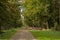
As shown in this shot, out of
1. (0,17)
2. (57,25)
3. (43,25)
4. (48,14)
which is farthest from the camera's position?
(43,25)

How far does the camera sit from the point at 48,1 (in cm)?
6144

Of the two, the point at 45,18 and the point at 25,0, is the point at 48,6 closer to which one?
the point at 45,18

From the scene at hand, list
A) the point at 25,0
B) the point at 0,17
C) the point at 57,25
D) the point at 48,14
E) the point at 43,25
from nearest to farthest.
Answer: the point at 0,17
the point at 57,25
the point at 48,14
the point at 25,0
the point at 43,25

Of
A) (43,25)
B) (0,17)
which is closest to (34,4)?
(43,25)

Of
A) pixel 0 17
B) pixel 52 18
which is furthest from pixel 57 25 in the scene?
pixel 0 17

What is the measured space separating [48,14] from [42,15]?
5.94ft

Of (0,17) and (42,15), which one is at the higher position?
(0,17)

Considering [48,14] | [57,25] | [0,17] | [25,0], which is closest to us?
[0,17]

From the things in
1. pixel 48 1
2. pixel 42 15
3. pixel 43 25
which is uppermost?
pixel 48 1

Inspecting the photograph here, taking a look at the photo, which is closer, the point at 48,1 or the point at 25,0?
the point at 48,1

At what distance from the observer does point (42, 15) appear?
208 feet

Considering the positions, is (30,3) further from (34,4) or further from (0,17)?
(0,17)

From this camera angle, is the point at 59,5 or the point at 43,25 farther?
the point at 43,25

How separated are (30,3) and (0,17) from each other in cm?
3318
